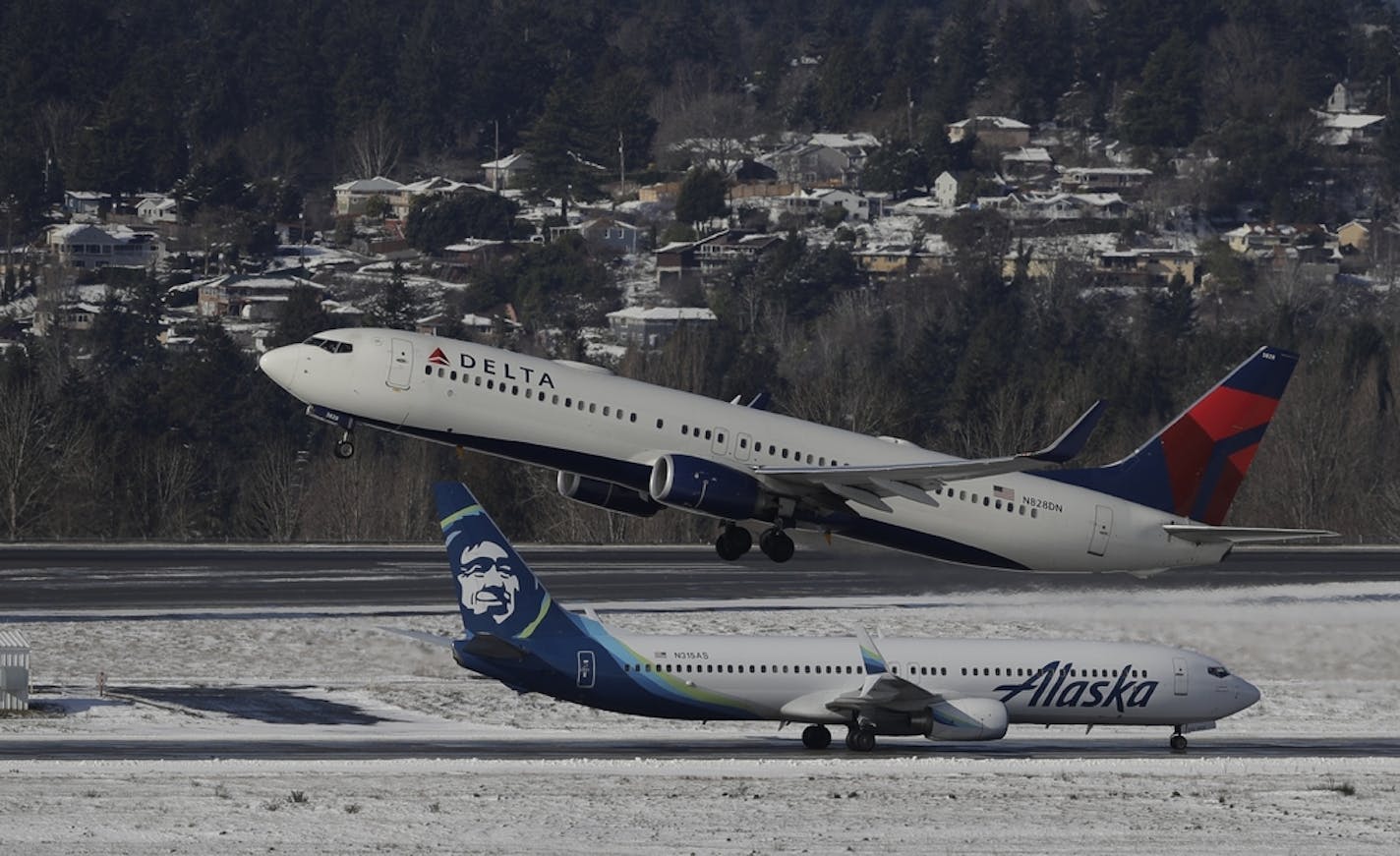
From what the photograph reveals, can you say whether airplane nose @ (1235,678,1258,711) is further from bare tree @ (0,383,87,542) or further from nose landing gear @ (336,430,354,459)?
bare tree @ (0,383,87,542)

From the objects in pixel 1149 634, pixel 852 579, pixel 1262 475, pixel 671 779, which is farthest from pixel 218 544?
pixel 1262 475

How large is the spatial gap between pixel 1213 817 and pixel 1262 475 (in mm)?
107592

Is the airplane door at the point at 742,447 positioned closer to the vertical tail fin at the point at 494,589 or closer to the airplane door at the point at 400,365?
the vertical tail fin at the point at 494,589

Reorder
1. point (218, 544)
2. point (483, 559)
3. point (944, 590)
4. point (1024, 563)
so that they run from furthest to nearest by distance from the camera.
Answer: point (218, 544) < point (944, 590) < point (1024, 563) < point (483, 559)

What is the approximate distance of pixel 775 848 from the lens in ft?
169

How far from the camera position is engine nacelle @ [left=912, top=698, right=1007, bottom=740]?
67.1 m

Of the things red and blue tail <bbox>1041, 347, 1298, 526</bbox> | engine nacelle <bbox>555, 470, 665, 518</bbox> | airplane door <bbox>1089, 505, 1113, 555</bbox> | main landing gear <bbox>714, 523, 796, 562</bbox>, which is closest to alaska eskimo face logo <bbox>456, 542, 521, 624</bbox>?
engine nacelle <bbox>555, 470, 665, 518</bbox>

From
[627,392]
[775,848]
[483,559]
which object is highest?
[627,392]

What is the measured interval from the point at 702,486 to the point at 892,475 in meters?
5.27

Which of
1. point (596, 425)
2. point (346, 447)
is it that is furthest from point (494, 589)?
point (346, 447)

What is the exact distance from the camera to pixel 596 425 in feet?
230

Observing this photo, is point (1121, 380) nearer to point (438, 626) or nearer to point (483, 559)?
point (438, 626)

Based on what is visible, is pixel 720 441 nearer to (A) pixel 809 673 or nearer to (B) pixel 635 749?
(A) pixel 809 673

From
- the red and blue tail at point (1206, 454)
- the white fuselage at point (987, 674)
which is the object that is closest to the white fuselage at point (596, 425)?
the red and blue tail at point (1206, 454)
